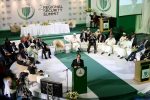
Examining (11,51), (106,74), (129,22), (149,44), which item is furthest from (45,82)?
(129,22)

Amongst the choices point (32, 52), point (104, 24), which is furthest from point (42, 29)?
point (32, 52)

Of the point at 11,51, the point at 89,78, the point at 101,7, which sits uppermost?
the point at 101,7

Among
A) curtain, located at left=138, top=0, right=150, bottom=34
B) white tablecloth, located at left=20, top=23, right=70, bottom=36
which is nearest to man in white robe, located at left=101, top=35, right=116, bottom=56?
white tablecloth, located at left=20, top=23, right=70, bottom=36

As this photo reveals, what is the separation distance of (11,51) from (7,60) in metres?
0.65

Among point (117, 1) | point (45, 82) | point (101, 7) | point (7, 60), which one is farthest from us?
point (101, 7)

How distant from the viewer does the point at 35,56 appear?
1280cm

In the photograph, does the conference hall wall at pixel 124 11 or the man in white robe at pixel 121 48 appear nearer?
the man in white robe at pixel 121 48

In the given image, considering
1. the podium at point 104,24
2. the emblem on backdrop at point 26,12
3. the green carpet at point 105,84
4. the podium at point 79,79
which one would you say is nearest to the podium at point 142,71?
the green carpet at point 105,84

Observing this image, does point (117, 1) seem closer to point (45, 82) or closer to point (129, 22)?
point (129, 22)

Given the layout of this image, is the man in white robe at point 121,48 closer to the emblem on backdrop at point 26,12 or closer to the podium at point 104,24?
the podium at point 104,24

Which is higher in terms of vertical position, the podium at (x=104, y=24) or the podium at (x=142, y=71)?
the podium at (x=104, y=24)

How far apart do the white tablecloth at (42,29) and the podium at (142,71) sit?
7420 mm

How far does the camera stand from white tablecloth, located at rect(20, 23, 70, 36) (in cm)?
1653

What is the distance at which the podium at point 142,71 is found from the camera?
10.1m
